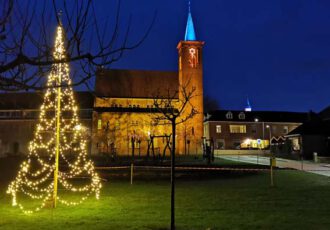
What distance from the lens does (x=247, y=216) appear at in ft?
31.5

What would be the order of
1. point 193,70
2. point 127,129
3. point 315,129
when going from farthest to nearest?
point 193,70
point 127,129
point 315,129

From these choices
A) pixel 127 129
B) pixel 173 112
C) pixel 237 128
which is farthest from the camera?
pixel 237 128

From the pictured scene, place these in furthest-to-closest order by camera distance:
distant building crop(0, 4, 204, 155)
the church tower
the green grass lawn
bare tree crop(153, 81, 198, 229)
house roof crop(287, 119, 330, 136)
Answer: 1. the church tower
2. distant building crop(0, 4, 204, 155)
3. house roof crop(287, 119, 330, 136)
4. the green grass lawn
5. bare tree crop(153, 81, 198, 229)

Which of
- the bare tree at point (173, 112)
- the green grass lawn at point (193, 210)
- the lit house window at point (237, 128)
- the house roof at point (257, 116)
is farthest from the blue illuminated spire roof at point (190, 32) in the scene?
the green grass lawn at point (193, 210)

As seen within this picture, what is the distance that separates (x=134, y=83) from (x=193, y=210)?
52297mm

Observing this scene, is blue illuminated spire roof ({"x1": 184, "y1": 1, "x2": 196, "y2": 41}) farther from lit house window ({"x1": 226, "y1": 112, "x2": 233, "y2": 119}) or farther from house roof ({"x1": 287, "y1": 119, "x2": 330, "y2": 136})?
house roof ({"x1": 287, "y1": 119, "x2": 330, "y2": 136})

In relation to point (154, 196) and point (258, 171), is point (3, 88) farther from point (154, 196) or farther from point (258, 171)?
point (258, 171)

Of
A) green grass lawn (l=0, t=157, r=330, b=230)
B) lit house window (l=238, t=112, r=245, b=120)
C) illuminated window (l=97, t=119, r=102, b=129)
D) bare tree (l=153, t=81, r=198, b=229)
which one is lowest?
green grass lawn (l=0, t=157, r=330, b=230)

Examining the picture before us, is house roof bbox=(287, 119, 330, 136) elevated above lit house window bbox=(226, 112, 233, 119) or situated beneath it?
situated beneath

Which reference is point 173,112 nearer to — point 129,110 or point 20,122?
point 129,110

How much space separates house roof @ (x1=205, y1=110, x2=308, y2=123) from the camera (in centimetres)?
6604

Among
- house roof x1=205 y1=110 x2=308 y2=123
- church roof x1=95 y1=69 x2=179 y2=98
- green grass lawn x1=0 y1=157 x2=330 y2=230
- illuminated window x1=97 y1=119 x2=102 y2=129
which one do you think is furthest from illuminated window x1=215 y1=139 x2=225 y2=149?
green grass lawn x1=0 y1=157 x2=330 y2=230

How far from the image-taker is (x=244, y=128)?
217ft

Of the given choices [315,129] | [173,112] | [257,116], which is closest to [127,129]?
[257,116]
